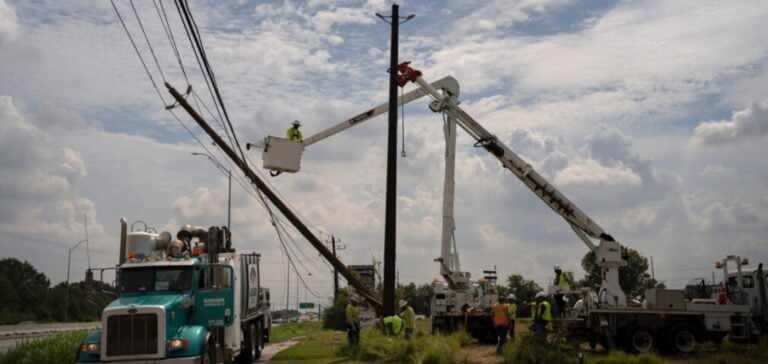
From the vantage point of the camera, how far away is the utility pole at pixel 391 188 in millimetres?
21562

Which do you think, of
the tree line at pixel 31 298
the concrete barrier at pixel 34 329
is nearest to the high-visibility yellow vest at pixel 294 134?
the concrete barrier at pixel 34 329

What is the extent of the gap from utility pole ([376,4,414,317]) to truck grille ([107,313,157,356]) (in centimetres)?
822

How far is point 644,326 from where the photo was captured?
20.0 metres

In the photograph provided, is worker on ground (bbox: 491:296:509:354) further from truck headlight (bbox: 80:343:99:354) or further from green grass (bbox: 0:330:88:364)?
green grass (bbox: 0:330:88:364)

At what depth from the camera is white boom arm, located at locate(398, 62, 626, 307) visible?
78.1 ft

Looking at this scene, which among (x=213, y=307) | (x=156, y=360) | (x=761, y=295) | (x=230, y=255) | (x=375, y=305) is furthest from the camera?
(x=375, y=305)

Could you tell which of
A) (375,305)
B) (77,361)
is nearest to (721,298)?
(375,305)

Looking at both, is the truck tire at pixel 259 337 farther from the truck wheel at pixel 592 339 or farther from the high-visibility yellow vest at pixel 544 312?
the truck wheel at pixel 592 339

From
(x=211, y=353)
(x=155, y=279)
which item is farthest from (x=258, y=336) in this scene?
(x=155, y=279)

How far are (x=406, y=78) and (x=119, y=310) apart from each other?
49.5 feet

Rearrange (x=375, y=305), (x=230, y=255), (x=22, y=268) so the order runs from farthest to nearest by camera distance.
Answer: (x=22, y=268) < (x=375, y=305) < (x=230, y=255)

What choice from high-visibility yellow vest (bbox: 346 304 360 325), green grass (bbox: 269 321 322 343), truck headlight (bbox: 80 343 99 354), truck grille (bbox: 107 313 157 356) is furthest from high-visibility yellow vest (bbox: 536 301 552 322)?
green grass (bbox: 269 321 322 343)

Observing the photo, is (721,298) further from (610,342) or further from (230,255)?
(230,255)

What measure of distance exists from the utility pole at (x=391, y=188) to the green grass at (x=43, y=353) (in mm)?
8743
